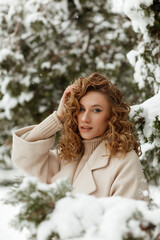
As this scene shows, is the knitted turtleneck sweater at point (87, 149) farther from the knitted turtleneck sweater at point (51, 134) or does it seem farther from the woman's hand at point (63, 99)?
the woman's hand at point (63, 99)

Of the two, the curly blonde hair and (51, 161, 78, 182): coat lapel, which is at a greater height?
the curly blonde hair

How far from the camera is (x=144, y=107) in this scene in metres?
2.07

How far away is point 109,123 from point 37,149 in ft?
1.68

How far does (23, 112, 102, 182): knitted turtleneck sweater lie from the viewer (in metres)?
1.99

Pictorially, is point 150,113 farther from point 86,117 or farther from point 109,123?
point 86,117

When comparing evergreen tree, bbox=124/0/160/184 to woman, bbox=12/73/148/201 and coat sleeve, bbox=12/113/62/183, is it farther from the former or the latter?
coat sleeve, bbox=12/113/62/183

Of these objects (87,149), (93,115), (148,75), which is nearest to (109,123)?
(93,115)

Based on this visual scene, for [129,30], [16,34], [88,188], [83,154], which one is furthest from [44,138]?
[16,34]

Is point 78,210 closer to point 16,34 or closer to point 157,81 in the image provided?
point 157,81

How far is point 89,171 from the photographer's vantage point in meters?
1.85

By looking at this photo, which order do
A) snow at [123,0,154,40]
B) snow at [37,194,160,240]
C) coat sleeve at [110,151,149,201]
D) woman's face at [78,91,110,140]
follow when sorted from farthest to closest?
snow at [123,0,154,40]
woman's face at [78,91,110,140]
coat sleeve at [110,151,149,201]
snow at [37,194,160,240]

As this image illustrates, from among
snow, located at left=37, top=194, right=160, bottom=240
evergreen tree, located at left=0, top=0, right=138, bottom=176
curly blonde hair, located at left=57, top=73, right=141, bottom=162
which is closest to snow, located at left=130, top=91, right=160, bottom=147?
curly blonde hair, located at left=57, top=73, right=141, bottom=162

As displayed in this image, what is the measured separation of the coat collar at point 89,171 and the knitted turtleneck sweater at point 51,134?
0.05m

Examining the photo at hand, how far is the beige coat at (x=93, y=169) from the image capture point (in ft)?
5.55
